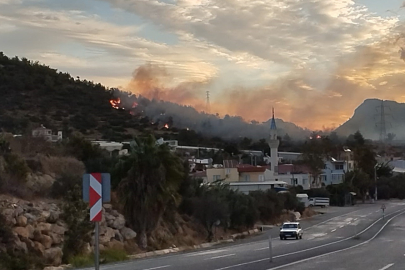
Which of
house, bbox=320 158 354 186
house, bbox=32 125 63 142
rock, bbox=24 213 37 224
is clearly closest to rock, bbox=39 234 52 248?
rock, bbox=24 213 37 224

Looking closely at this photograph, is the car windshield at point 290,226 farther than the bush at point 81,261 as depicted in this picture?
Yes

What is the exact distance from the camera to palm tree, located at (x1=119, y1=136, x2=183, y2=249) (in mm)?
37188

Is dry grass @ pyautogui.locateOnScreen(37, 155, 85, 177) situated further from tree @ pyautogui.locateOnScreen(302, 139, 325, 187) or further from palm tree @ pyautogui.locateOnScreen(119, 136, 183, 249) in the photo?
tree @ pyautogui.locateOnScreen(302, 139, 325, 187)

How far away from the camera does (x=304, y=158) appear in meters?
115

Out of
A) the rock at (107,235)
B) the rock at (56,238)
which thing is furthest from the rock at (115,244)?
the rock at (56,238)

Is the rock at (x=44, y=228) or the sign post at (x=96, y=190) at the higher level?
the sign post at (x=96, y=190)

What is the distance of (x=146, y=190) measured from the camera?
3725 centimetres

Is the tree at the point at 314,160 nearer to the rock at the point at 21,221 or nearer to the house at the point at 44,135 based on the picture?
the house at the point at 44,135

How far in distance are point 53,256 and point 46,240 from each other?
53.8 inches

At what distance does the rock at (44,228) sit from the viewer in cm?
2838

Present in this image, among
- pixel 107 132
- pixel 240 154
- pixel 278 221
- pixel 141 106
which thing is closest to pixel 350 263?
pixel 278 221

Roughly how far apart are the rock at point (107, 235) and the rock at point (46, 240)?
483cm

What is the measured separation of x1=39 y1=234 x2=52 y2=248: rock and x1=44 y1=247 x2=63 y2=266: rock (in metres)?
0.43

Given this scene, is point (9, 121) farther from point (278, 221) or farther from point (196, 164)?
point (278, 221)
